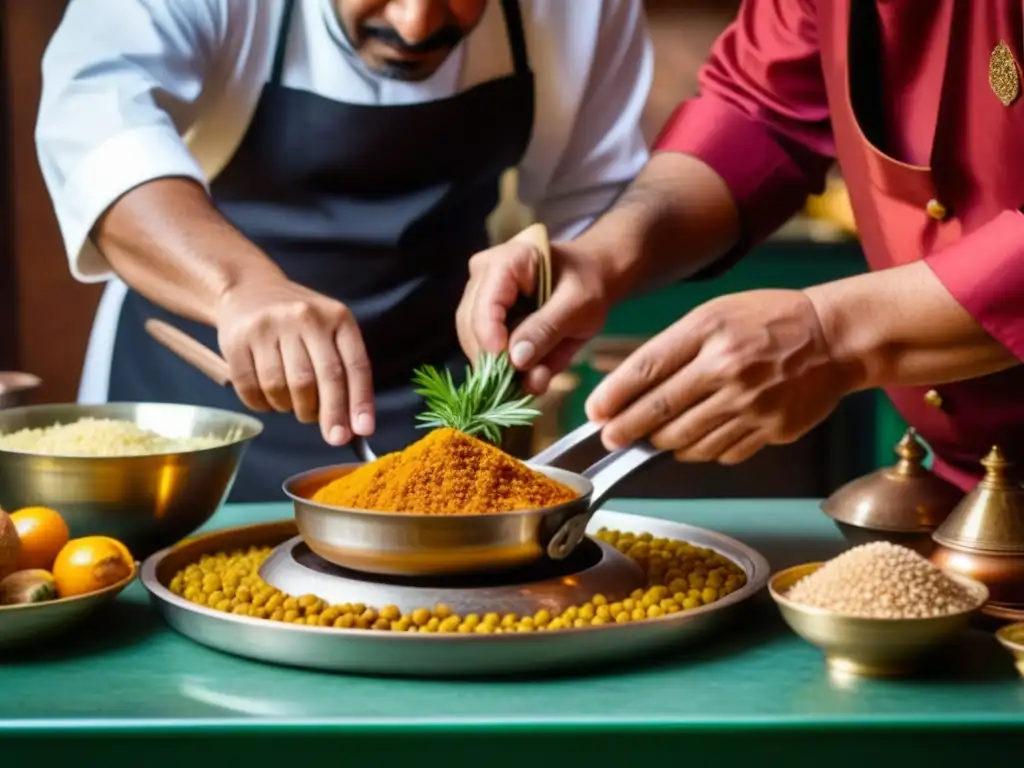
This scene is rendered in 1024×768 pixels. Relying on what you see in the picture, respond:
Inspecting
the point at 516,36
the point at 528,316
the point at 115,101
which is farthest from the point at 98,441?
the point at 516,36

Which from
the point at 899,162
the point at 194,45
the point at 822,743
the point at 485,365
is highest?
the point at 194,45

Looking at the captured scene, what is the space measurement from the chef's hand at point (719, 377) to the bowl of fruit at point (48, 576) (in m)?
0.39

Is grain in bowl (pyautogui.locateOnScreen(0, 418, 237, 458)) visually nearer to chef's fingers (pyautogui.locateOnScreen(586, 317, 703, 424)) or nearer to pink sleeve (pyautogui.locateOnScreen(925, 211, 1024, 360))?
chef's fingers (pyautogui.locateOnScreen(586, 317, 703, 424))

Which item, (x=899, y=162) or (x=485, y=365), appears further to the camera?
(x=899, y=162)

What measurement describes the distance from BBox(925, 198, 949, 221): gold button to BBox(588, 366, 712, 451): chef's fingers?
1.30 ft

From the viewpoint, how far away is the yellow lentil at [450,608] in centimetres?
86

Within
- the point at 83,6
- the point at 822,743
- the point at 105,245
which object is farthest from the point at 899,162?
the point at 83,6

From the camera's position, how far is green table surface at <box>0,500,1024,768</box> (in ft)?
2.43

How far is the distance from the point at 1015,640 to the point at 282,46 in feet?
4.56

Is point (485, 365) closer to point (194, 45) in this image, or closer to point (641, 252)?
point (641, 252)

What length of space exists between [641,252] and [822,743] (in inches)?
32.3

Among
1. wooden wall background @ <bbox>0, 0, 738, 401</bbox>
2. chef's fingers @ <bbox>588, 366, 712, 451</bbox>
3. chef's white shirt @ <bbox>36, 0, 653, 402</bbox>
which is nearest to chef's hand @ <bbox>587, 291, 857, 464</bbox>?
chef's fingers @ <bbox>588, 366, 712, 451</bbox>

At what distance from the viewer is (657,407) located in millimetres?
993

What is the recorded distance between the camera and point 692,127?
1.49 m
